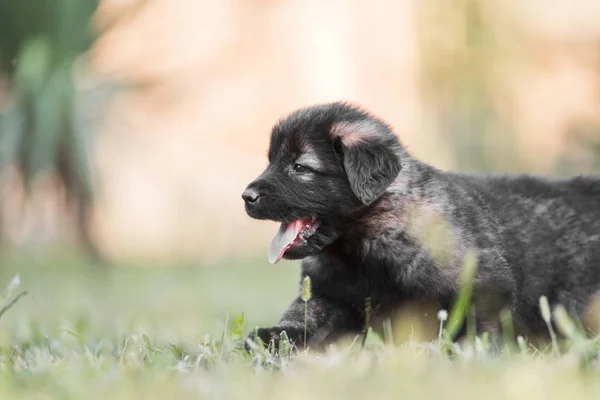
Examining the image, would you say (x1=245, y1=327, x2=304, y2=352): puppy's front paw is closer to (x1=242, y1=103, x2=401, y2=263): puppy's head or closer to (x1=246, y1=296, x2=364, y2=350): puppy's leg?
(x1=246, y1=296, x2=364, y2=350): puppy's leg

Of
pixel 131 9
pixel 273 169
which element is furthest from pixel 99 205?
pixel 273 169

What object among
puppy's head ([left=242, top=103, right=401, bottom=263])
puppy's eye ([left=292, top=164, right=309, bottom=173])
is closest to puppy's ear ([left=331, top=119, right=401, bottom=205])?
puppy's head ([left=242, top=103, right=401, bottom=263])

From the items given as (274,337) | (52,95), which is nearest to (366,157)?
(274,337)

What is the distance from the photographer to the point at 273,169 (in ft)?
12.8

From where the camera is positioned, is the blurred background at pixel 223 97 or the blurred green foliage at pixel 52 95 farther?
the blurred background at pixel 223 97

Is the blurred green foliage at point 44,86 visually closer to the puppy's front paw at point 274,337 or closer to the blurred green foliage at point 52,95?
the blurred green foliage at point 52,95

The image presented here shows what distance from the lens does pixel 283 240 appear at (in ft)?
12.2

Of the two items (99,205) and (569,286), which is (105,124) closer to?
(99,205)

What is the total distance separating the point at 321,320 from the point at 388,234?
421 millimetres

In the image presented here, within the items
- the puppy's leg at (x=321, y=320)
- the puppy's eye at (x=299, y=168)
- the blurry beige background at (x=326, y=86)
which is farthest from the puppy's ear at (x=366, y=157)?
the blurry beige background at (x=326, y=86)

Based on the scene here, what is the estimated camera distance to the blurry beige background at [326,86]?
1331 centimetres

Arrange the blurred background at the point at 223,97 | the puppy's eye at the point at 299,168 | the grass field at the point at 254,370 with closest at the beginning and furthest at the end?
the grass field at the point at 254,370 < the puppy's eye at the point at 299,168 < the blurred background at the point at 223,97

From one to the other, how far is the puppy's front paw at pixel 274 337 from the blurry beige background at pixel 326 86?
29.6ft

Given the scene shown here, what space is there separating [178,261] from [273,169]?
24.5ft
